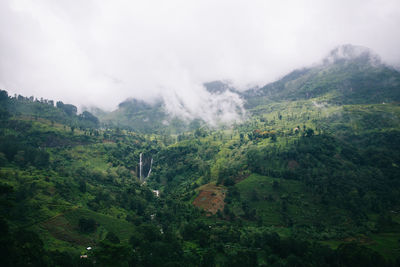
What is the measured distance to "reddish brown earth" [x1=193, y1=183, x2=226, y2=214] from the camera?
119 meters

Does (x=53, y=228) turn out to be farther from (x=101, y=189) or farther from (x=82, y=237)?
(x=101, y=189)

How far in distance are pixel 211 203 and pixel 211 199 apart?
9.88ft

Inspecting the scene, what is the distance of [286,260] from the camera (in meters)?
77.5

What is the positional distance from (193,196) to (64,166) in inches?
3244

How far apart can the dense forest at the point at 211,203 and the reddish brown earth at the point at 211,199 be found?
56 centimetres

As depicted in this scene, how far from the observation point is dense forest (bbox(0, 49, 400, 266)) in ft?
249

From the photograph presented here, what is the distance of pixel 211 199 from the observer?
12444 centimetres

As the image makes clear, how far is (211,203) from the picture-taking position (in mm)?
121688

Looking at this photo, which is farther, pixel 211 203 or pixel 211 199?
pixel 211 199

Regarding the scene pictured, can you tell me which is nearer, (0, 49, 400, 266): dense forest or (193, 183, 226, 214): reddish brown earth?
→ (0, 49, 400, 266): dense forest

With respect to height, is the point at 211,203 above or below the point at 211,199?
below

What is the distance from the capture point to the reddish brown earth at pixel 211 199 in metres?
119

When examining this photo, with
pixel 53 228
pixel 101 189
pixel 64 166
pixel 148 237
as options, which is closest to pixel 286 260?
pixel 148 237

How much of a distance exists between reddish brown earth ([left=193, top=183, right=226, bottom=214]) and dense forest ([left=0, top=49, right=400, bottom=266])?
22.1 inches
